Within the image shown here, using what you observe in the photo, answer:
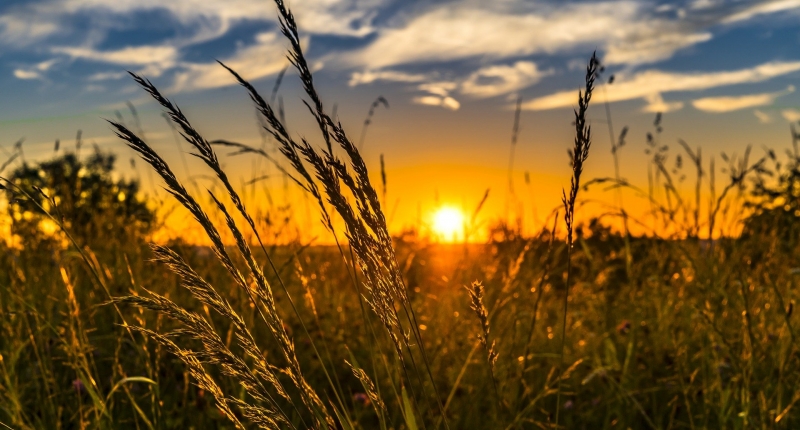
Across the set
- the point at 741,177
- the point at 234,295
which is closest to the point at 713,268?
the point at 741,177

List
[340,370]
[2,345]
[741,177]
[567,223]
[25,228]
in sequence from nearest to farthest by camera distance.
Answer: [567,223] → [741,177] → [2,345] → [340,370] → [25,228]

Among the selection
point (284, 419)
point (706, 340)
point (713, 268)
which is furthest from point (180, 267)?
point (706, 340)

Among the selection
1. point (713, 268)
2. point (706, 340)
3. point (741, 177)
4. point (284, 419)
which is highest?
point (741, 177)

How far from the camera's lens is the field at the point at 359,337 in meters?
1.17

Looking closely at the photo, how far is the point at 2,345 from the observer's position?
3252mm

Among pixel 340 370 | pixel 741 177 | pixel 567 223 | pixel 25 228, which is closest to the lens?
pixel 567 223

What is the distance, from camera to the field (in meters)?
1.17

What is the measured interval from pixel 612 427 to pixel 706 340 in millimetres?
1098

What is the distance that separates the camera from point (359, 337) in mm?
3609

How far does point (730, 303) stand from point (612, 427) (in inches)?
35.0

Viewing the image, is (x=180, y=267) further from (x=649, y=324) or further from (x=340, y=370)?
(x=649, y=324)

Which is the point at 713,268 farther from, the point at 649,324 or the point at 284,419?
the point at 284,419

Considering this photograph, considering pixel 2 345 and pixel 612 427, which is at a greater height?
pixel 2 345

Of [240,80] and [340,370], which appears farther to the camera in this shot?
[340,370]
